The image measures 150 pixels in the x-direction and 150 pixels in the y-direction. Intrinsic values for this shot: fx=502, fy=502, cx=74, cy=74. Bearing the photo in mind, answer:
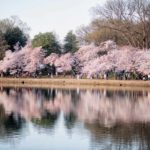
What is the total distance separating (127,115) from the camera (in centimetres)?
2541

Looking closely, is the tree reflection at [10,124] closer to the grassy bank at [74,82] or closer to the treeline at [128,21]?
the grassy bank at [74,82]

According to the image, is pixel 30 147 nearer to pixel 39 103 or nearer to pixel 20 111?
pixel 20 111

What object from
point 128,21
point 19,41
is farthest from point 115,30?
point 19,41

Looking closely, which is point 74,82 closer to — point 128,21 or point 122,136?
point 128,21

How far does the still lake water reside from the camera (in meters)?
16.5

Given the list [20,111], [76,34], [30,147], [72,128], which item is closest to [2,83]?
[76,34]

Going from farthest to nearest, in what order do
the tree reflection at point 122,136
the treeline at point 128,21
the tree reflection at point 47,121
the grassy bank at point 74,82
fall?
1. the treeline at point 128,21
2. the grassy bank at point 74,82
3. the tree reflection at point 47,121
4. the tree reflection at point 122,136

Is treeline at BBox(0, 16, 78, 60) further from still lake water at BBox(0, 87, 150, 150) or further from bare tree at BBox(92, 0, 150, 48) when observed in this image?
still lake water at BBox(0, 87, 150, 150)

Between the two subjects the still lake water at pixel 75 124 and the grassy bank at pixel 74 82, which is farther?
the grassy bank at pixel 74 82

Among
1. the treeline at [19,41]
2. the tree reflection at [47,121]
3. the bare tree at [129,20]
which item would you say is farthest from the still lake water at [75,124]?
the treeline at [19,41]

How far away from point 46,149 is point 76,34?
2672 inches

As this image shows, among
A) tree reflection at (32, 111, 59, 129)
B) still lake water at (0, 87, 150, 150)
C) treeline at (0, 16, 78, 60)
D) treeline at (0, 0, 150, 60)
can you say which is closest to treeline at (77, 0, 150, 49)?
treeline at (0, 0, 150, 60)

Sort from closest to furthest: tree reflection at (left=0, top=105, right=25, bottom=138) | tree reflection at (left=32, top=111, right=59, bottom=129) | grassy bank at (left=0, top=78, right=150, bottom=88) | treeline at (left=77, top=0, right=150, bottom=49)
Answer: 1. tree reflection at (left=0, top=105, right=25, bottom=138)
2. tree reflection at (left=32, top=111, right=59, bottom=129)
3. grassy bank at (left=0, top=78, right=150, bottom=88)
4. treeline at (left=77, top=0, right=150, bottom=49)

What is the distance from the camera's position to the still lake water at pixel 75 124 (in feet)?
54.0
